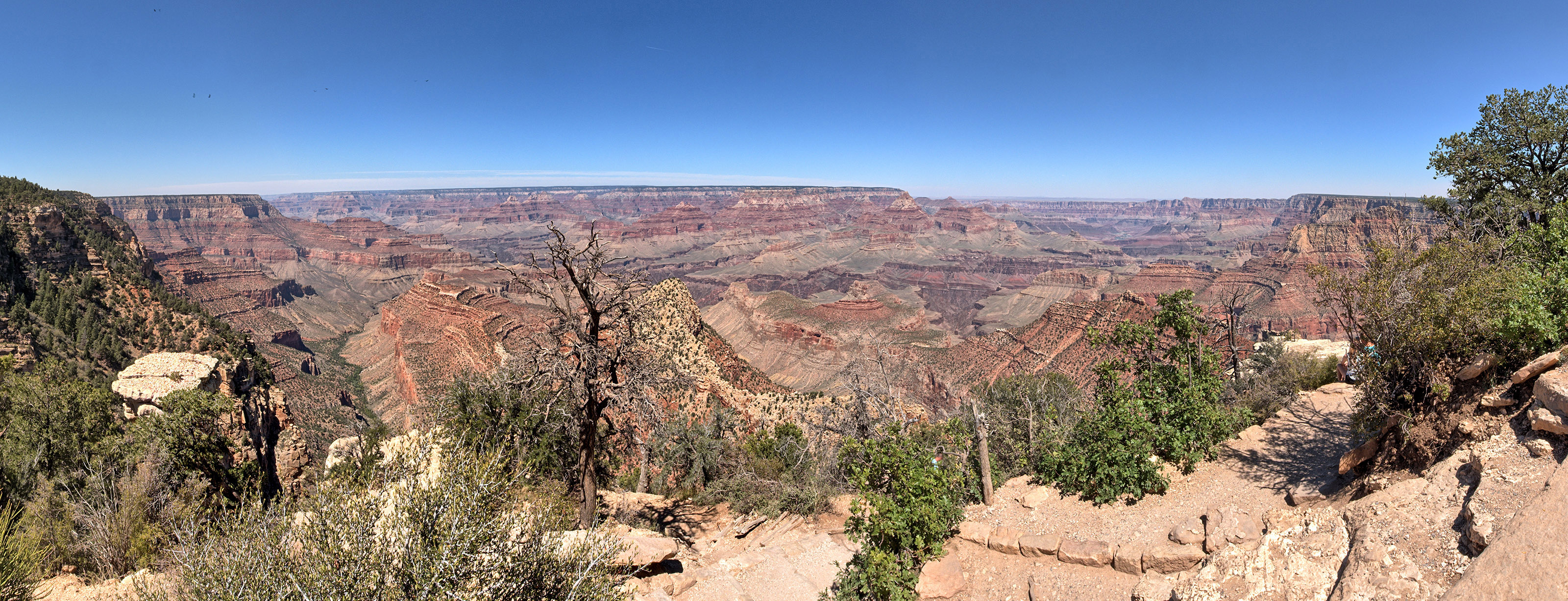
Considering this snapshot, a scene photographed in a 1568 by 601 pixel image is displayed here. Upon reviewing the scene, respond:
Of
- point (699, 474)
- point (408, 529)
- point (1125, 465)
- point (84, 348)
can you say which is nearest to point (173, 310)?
point (84, 348)

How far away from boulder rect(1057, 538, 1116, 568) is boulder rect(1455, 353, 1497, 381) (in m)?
5.93

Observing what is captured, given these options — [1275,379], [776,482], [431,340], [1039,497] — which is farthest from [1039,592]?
[431,340]

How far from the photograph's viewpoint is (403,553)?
22.1 feet

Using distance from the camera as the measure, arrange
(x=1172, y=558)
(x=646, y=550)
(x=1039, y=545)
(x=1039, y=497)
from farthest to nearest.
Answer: (x=1039, y=497) < (x=646, y=550) < (x=1039, y=545) < (x=1172, y=558)

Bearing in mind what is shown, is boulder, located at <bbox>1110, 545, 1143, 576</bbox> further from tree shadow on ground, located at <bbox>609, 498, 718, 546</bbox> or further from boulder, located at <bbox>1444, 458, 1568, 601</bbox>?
tree shadow on ground, located at <bbox>609, 498, 718, 546</bbox>

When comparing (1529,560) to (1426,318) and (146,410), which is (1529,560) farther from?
(146,410)

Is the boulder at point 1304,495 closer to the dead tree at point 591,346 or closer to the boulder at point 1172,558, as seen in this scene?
the boulder at point 1172,558

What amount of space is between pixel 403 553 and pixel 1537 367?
14.8 m

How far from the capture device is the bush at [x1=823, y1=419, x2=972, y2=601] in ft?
32.5

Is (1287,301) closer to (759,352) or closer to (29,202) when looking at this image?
(759,352)

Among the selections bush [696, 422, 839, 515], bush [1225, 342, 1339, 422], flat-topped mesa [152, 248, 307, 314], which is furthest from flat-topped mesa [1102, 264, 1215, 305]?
flat-topped mesa [152, 248, 307, 314]

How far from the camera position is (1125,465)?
1233cm

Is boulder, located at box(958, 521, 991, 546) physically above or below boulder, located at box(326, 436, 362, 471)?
above

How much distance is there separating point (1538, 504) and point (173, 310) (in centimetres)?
6944
